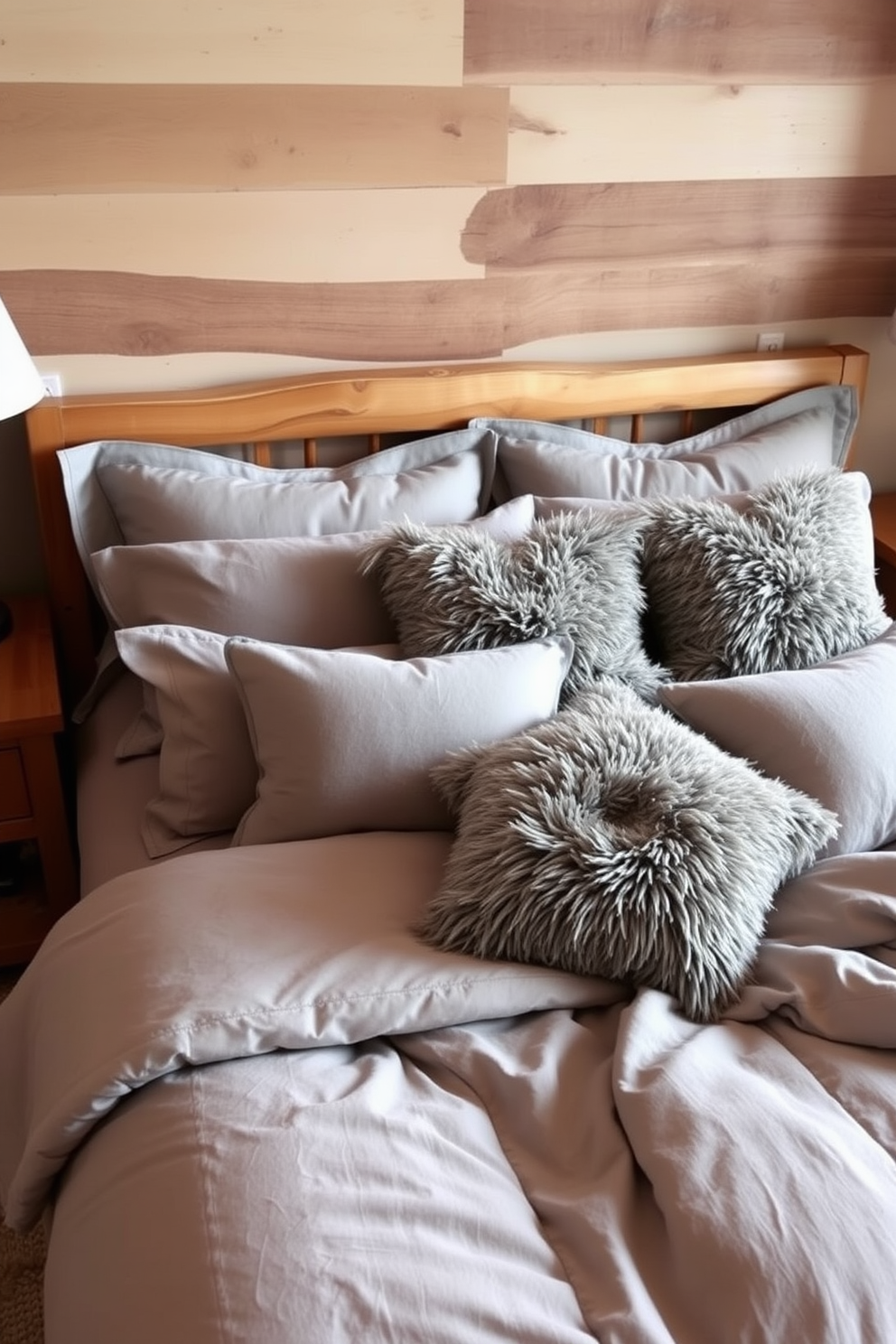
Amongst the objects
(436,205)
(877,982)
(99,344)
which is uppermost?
(436,205)

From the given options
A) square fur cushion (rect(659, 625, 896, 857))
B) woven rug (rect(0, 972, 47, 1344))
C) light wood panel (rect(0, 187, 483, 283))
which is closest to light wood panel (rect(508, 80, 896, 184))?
light wood panel (rect(0, 187, 483, 283))

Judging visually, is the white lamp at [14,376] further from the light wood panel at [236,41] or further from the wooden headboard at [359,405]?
the light wood panel at [236,41]

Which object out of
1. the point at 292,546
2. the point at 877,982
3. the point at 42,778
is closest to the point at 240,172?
the point at 292,546

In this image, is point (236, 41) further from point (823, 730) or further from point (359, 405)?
point (823, 730)

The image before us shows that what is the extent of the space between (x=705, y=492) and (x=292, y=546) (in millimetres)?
708

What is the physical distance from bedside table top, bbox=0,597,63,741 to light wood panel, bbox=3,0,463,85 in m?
0.81

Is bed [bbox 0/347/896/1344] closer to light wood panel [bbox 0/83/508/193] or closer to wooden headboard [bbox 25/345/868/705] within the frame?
wooden headboard [bbox 25/345/868/705]

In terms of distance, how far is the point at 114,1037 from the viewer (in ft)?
3.86

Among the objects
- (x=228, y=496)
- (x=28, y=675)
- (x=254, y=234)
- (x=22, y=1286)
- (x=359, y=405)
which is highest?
(x=254, y=234)

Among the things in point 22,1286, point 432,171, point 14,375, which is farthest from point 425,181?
point 22,1286

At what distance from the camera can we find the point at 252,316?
1.94 metres

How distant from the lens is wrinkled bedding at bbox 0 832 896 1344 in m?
0.97

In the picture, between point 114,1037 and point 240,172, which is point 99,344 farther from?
point 114,1037

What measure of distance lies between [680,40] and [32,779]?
5.18ft
